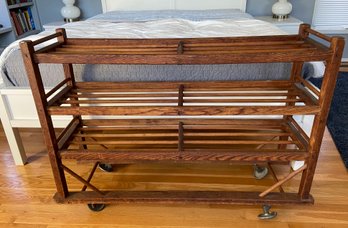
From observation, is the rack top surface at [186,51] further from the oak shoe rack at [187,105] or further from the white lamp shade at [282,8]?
the white lamp shade at [282,8]

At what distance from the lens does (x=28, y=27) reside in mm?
3277

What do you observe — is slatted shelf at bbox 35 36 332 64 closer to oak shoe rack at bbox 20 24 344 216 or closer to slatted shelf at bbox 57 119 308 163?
oak shoe rack at bbox 20 24 344 216

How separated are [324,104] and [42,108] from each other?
0.98m

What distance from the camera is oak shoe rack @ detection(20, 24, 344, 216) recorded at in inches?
35.4

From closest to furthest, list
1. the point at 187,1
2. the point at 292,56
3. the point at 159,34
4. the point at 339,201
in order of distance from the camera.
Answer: the point at 292,56 < the point at 339,201 < the point at 159,34 < the point at 187,1

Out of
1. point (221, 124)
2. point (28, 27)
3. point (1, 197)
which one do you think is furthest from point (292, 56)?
point (28, 27)

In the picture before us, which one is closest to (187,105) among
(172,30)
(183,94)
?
(183,94)

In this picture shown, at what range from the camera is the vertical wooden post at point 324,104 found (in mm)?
860

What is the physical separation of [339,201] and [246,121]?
0.56 meters

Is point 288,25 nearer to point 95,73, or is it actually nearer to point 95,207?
point 95,73

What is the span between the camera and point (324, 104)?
946mm

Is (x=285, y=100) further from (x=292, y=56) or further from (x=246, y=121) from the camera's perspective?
(x=292, y=56)

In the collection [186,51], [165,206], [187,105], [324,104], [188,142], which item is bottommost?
[165,206]

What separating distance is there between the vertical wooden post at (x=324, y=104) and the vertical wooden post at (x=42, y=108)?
96cm
